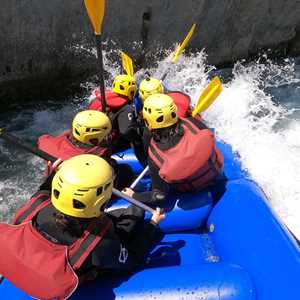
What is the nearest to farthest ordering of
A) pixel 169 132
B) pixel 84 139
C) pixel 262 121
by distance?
1. pixel 169 132
2. pixel 84 139
3. pixel 262 121

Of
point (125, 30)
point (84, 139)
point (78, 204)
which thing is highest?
point (78, 204)

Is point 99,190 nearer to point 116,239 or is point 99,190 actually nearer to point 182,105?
point 116,239

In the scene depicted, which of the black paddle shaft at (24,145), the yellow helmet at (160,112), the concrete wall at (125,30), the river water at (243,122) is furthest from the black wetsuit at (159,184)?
the concrete wall at (125,30)

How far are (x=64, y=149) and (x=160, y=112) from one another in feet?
2.48

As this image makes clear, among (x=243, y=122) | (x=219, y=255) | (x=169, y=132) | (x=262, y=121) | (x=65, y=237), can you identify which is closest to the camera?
(x=65, y=237)

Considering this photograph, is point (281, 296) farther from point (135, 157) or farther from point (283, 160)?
point (283, 160)

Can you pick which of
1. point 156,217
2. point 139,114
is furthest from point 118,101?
point 156,217

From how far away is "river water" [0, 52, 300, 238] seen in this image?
13.4ft

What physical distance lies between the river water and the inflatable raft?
796mm

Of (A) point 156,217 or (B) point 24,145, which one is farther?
(B) point 24,145

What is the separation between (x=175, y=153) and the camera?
267cm

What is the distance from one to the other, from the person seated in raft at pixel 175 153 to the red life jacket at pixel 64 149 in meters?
0.37

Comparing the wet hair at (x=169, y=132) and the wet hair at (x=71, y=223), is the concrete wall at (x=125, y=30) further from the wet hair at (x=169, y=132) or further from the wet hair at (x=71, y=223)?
the wet hair at (x=71, y=223)

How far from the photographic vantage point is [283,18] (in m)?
7.68
